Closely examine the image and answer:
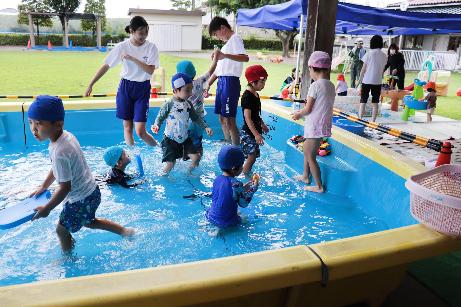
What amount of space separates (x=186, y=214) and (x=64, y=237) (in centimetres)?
129

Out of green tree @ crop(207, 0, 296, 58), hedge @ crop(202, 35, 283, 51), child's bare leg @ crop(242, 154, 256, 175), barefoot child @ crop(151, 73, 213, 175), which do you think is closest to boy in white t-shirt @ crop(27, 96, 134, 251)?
barefoot child @ crop(151, 73, 213, 175)

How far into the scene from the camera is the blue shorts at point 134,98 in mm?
Answer: 4938

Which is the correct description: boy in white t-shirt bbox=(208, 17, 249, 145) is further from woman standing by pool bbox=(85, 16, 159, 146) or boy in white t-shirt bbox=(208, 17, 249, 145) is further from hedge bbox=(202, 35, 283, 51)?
hedge bbox=(202, 35, 283, 51)

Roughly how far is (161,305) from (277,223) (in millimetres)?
2188

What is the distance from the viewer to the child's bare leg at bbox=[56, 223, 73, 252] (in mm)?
2788

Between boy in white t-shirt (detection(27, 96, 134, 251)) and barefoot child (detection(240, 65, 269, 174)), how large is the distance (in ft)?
6.87

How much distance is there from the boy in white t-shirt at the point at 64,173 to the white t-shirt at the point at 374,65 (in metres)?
6.70

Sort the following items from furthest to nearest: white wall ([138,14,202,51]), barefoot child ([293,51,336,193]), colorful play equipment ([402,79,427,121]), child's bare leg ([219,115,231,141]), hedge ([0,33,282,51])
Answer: white wall ([138,14,202,51]), hedge ([0,33,282,51]), colorful play equipment ([402,79,427,121]), child's bare leg ([219,115,231,141]), barefoot child ([293,51,336,193])

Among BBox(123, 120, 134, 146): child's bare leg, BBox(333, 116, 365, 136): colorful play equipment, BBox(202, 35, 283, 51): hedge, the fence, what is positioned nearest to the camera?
BBox(123, 120, 134, 146): child's bare leg

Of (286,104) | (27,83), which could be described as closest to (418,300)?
(286,104)

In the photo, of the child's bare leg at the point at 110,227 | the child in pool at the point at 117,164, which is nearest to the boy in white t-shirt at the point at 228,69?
the child in pool at the point at 117,164

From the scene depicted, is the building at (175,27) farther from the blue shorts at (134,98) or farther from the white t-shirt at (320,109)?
the white t-shirt at (320,109)

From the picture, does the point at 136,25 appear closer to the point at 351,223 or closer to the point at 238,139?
the point at 238,139

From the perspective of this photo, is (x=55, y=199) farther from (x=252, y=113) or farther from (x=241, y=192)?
(x=252, y=113)
